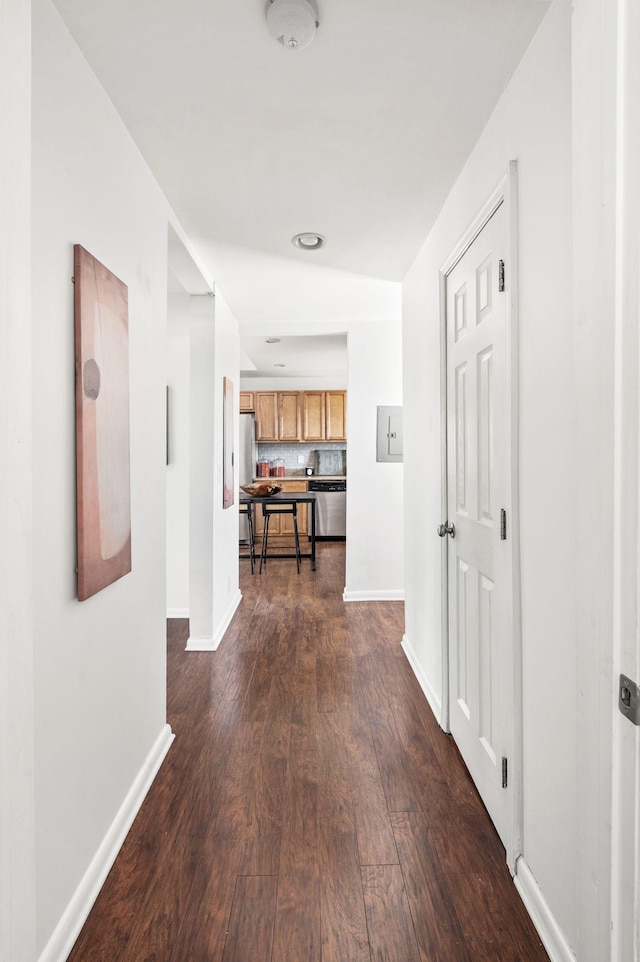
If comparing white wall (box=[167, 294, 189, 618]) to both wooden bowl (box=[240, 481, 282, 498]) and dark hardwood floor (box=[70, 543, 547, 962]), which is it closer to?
dark hardwood floor (box=[70, 543, 547, 962])

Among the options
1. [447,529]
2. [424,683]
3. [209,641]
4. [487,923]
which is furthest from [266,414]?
[487,923]

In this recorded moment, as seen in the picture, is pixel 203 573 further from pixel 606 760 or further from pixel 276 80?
pixel 606 760

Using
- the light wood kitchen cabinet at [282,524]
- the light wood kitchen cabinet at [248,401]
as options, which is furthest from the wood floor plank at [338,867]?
the light wood kitchen cabinet at [248,401]

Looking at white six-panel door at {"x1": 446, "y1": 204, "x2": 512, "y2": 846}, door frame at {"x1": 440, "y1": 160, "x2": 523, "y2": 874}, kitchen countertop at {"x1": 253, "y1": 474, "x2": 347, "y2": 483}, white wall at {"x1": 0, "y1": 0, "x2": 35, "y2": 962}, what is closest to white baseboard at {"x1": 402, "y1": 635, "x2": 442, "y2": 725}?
white six-panel door at {"x1": 446, "y1": 204, "x2": 512, "y2": 846}

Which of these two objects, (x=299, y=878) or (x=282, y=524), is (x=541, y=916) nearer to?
(x=299, y=878)

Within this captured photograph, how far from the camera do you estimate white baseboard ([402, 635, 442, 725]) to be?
257 centimetres

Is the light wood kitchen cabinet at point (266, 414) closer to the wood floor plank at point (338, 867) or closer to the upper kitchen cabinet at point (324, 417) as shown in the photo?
the upper kitchen cabinet at point (324, 417)

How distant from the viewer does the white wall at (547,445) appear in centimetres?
128

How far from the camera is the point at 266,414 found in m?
8.20

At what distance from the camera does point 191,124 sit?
1.88 meters

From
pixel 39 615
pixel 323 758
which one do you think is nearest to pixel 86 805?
pixel 39 615

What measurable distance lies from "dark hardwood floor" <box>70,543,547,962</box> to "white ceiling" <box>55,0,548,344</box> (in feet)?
7.79

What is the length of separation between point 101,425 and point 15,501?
0.80m

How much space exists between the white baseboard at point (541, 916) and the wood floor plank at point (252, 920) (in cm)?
69
